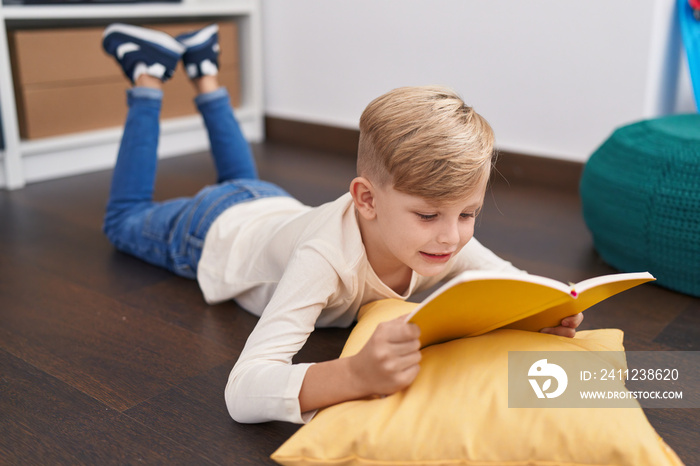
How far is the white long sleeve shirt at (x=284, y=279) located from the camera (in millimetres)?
814

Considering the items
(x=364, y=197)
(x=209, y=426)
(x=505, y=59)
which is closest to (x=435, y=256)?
(x=364, y=197)

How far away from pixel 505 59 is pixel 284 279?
1448 millimetres

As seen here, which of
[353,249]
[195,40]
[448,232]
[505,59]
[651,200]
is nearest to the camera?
[448,232]

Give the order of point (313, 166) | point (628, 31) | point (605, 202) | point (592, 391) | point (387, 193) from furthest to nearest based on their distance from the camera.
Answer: point (313, 166)
point (628, 31)
point (605, 202)
point (387, 193)
point (592, 391)

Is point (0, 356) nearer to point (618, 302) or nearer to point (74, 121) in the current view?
point (618, 302)

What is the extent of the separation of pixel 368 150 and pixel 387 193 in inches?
2.4

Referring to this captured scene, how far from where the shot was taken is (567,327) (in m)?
0.89

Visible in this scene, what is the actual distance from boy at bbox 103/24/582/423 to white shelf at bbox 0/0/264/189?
0.94 m

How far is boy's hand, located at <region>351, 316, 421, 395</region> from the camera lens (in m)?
0.73

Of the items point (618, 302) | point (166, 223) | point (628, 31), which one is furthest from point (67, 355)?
point (628, 31)

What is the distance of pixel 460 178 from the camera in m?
0.81

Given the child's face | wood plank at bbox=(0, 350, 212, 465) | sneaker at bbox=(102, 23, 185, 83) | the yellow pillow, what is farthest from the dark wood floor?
sneaker at bbox=(102, 23, 185, 83)

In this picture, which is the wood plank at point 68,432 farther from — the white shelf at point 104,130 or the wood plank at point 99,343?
the white shelf at point 104,130

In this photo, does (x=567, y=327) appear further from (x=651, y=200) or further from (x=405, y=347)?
(x=651, y=200)
